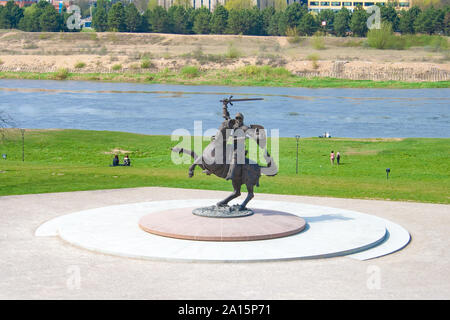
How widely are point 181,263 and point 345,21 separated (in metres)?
132

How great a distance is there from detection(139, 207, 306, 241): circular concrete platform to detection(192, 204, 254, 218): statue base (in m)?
0.12

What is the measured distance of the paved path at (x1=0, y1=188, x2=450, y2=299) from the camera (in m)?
16.1

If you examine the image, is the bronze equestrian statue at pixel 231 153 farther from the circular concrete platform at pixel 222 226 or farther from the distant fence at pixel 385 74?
the distant fence at pixel 385 74

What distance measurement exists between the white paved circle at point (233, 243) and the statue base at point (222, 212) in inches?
81.8

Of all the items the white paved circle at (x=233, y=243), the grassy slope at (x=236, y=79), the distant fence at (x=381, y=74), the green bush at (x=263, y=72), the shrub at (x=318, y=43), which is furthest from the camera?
the shrub at (x=318, y=43)

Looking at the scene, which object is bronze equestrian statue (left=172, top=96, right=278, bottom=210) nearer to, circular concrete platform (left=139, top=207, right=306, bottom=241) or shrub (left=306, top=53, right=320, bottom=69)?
circular concrete platform (left=139, top=207, right=306, bottom=241)

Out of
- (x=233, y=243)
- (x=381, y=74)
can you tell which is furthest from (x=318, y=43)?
(x=233, y=243)

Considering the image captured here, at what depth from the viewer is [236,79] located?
374 feet

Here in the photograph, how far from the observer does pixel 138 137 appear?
193ft

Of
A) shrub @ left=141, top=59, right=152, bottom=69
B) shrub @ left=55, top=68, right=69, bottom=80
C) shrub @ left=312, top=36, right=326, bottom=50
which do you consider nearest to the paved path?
shrub @ left=55, top=68, right=69, bottom=80

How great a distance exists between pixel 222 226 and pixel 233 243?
4.24 ft

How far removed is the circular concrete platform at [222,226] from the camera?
20641 millimetres

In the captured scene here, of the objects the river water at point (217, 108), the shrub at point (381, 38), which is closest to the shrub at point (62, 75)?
the river water at point (217, 108)

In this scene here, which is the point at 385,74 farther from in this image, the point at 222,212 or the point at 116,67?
the point at 222,212
